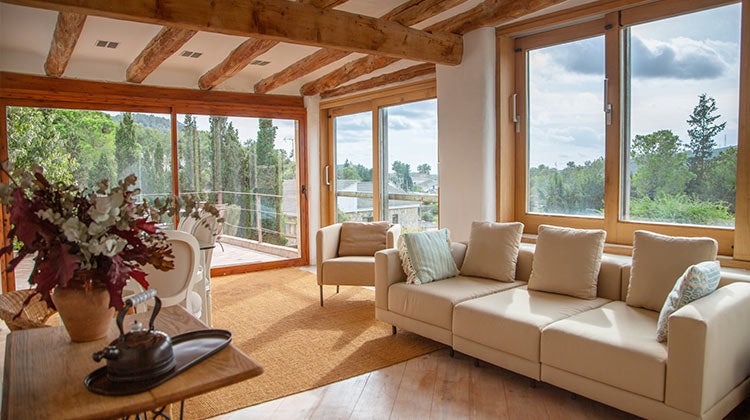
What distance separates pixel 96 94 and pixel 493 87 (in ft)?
13.4

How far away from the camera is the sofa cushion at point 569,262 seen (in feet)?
11.5

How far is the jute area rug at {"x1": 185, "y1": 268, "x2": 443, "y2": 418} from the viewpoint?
3.22m

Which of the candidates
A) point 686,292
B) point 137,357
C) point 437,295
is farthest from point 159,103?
point 686,292

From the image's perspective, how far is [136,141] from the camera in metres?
6.06

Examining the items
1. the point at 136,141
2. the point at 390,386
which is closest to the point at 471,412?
the point at 390,386

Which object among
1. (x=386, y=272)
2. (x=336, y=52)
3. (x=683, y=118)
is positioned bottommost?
(x=386, y=272)

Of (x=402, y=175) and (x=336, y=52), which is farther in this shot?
(x=402, y=175)

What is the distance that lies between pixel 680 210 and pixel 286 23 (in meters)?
2.98

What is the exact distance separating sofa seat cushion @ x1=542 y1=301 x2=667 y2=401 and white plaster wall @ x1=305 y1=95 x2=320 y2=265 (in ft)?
15.1

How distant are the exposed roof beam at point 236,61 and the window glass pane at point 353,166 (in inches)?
67.0

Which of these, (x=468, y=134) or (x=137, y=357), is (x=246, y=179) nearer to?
(x=468, y=134)

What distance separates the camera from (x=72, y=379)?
149cm

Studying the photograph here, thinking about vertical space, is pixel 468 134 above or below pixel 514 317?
above

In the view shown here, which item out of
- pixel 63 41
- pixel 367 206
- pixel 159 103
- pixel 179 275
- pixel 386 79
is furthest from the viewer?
pixel 367 206
